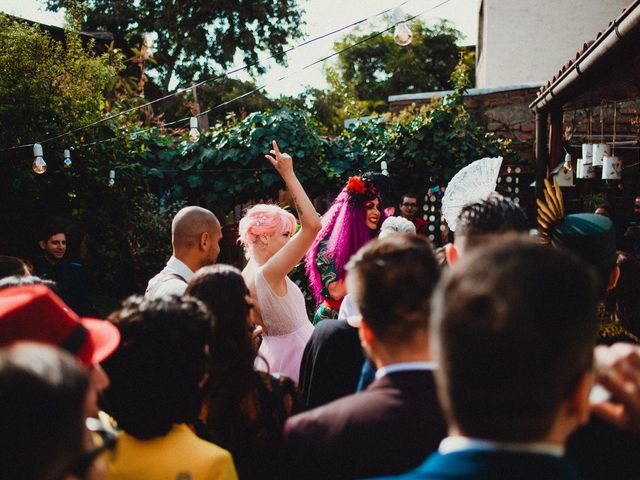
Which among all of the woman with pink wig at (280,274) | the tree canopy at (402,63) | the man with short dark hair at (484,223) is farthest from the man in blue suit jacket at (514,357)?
the tree canopy at (402,63)

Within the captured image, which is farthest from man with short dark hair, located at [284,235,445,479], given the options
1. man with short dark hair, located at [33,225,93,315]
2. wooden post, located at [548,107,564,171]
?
wooden post, located at [548,107,564,171]

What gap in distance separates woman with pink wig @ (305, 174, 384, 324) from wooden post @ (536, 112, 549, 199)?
4829 mm

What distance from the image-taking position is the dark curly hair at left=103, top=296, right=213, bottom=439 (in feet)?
5.14

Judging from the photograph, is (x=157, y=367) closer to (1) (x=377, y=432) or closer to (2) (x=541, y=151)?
(1) (x=377, y=432)

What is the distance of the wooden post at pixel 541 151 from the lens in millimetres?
8234

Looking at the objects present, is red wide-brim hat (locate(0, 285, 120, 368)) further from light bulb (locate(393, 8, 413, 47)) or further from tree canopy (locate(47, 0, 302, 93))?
tree canopy (locate(47, 0, 302, 93))

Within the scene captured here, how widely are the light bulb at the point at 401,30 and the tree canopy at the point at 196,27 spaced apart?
643 inches

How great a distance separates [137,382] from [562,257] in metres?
1.15

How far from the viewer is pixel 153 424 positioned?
156 centimetres

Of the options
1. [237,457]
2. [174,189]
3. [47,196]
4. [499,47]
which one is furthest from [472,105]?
[237,457]

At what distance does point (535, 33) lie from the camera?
13422 mm

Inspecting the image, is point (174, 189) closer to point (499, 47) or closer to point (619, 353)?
point (619, 353)

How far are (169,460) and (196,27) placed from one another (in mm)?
20909

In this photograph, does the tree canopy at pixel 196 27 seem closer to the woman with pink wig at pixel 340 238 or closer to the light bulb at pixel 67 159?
the light bulb at pixel 67 159
